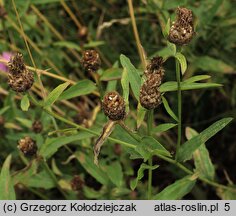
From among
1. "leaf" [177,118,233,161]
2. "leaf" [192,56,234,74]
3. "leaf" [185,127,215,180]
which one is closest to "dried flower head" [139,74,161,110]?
"leaf" [177,118,233,161]

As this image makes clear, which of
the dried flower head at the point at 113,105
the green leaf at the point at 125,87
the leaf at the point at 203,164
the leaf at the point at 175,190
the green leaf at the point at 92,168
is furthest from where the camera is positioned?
the green leaf at the point at 92,168

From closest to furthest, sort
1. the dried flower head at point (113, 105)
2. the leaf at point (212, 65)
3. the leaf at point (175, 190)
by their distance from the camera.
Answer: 1. the dried flower head at point (113, 105)
2. the leaf at point (175, 190)
3. the leaf at point (212, 65)

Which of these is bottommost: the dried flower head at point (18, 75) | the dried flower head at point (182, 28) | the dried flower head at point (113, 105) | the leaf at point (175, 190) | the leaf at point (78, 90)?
the leaf at point (175, 190)

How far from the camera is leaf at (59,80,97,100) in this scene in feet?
4.68

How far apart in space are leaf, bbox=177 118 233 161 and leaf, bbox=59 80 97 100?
1.11 feet

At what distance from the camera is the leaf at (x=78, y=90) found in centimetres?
143

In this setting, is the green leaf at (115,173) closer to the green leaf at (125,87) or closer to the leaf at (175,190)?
the leaf at (175,190)

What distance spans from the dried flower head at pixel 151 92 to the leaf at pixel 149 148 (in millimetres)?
108

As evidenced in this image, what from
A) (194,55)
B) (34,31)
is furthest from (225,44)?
(34,31)

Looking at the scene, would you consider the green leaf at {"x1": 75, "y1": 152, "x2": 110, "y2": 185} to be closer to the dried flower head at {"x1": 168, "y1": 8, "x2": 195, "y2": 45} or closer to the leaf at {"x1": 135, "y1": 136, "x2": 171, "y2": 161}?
the leaf at {"x1": 135, "y1": 136, "x2": 171, "y2": 161}

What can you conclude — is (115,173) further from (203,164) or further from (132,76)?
(132,76)

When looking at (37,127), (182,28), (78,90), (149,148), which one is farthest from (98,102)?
(182,28)

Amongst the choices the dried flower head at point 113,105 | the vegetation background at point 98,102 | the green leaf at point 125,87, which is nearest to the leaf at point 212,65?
the vegetation background at point 98,102

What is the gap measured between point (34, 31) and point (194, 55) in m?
0.73
